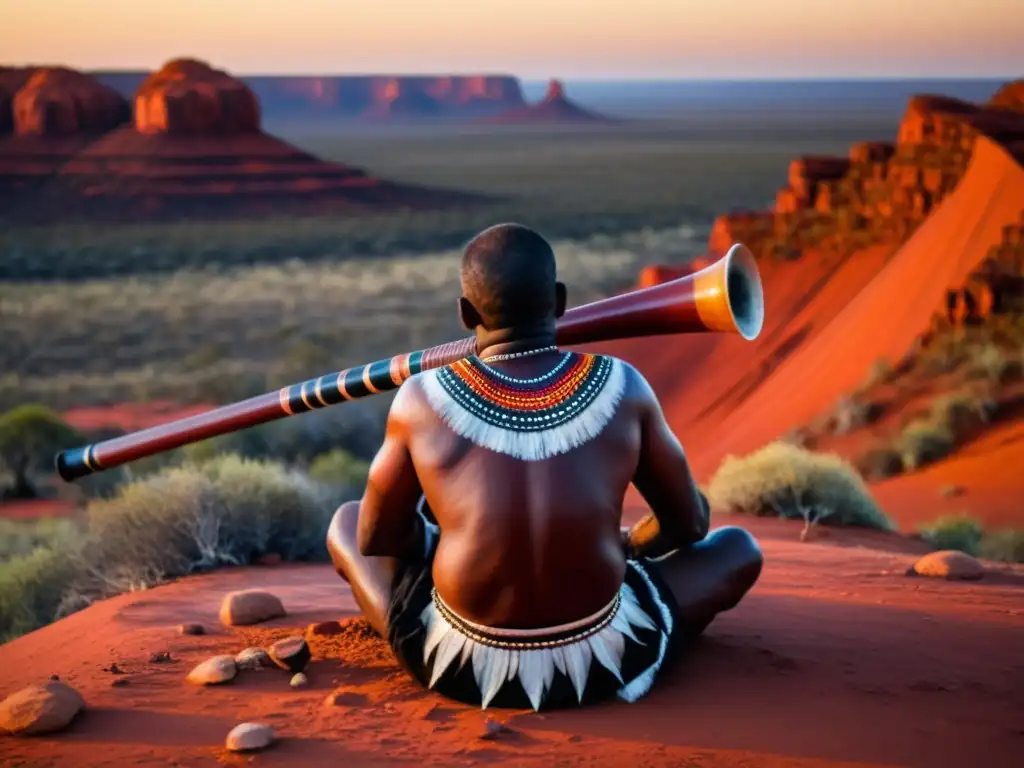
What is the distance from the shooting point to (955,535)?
26.7 feet

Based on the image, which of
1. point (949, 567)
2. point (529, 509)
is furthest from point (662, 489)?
point (949, 567)

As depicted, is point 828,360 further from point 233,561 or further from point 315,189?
point 315,189

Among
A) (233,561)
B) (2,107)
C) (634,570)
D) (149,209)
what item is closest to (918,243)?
(233,561)

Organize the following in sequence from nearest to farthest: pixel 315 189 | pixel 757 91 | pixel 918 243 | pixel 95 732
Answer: pixel 95 732
pixel 918 243
pixel 315 189
pixel 757 91

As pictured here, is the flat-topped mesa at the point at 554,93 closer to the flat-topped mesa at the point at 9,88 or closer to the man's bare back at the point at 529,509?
the flat-topped mesa at the point at 9,88

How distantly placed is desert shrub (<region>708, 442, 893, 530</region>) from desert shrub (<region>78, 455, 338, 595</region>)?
2.73m

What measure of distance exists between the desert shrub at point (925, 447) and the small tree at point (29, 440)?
8.13 metres

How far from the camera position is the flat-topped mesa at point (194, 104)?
5878 centimetres

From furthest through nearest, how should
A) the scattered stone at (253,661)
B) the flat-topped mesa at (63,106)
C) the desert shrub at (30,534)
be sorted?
the flat-topped mesa at (63,106), the desert shrub at (30,534), the scattered stone at (253,661)

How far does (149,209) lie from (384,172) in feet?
72.7

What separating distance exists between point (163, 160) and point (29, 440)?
154ft

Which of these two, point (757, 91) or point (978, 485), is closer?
point (978, 485)

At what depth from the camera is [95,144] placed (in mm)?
58969

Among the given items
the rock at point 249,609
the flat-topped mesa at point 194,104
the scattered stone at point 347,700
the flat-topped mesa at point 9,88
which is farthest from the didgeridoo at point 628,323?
the flat-topped mesa at point 9,88
